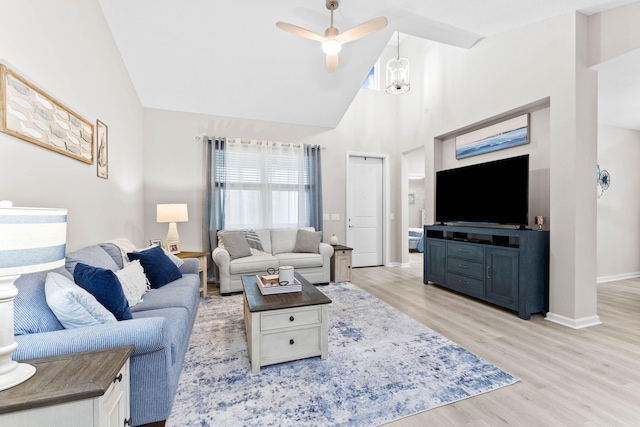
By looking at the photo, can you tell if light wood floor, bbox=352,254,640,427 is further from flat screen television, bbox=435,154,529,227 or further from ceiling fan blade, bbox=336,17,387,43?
ceiling fan blade, bbox=336,17,387,43

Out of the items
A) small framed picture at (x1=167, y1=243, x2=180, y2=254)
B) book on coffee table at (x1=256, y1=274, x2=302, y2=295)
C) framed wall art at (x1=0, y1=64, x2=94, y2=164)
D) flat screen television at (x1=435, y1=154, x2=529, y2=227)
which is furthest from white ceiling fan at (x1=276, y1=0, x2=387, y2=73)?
small framed picture at (x1=167, y1=243, x2=180, y2=254)

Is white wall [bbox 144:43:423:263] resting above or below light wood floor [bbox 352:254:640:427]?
above

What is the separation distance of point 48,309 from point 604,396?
10.4 ft

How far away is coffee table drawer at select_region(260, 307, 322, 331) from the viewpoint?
2021 mm

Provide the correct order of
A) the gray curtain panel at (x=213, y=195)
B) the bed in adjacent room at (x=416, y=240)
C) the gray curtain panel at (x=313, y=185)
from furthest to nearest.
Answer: the bed in adjacent room at (x=416, y=240), the gray curtain panel at (x=313, y=185), the gray curtain panel at (x=213, y=195)

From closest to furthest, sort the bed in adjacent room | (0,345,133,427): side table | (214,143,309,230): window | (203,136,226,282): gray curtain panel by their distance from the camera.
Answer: (0,345,133,427): side table → (203,136,226,282): gray curtain panel → (214,143,309,230): window → the bed in adjacent room

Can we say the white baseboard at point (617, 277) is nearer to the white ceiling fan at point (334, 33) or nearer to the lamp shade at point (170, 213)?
the white ceiling fan at point (334, 33)

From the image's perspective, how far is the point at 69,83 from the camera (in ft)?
7.28

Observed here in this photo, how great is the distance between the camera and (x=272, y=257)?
410cm

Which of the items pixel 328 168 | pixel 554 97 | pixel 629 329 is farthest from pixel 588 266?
pixel 328 168

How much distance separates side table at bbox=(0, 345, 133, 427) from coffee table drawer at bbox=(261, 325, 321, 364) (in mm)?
992

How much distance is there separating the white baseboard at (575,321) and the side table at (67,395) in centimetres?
368

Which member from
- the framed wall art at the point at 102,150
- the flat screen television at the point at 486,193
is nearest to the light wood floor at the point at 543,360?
the flat screen television at the point at 486,193

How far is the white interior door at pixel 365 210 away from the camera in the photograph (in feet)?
18.1
